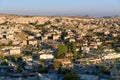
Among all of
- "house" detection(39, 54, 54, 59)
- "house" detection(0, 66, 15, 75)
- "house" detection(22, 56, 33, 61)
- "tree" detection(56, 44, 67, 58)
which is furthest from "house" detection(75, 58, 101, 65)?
"house" detection(0, 66, 15, 75)

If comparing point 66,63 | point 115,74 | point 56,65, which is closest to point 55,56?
point 66,63

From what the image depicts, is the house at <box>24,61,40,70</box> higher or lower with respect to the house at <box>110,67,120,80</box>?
lower

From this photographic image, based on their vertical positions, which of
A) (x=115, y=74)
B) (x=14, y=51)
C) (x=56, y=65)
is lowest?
(x=14, y=51)

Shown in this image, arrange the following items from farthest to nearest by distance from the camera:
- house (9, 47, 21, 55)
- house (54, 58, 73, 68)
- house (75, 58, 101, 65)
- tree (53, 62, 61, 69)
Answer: house (9, 47, 21, 55) → house (75, 58, 101, 65) → house (54, 58, 73, 68) → tree (53, 62, 61, 69)

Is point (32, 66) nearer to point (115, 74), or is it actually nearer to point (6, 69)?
point (6, 69)

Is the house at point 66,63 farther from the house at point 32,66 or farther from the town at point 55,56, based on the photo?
the house at point 32,66

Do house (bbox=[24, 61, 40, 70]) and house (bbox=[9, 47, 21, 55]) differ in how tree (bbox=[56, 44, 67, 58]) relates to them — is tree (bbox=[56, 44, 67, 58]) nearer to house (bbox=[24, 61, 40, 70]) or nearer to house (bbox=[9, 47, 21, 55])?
house (bbox=[24, 61, 40, 70])

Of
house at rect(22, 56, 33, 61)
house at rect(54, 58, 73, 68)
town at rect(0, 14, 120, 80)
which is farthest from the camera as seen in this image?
house at rect(22, 56, 33, 61)

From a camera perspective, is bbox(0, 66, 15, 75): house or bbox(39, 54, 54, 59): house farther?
bbox(39, 54, 54, 59): house

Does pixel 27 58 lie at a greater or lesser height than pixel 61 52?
lesser

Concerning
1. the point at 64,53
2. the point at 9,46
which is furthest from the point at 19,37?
the point at 64,53

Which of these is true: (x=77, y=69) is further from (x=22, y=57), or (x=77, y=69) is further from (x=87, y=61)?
(x=22, y=57)
